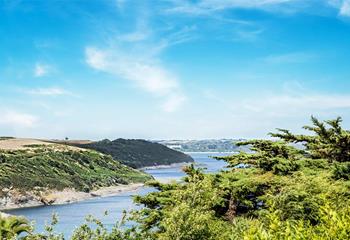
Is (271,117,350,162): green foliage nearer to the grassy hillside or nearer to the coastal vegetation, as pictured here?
the coastal vegetation

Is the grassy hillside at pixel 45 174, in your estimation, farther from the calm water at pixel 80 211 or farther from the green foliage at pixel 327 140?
the green foliage at pixel 327 140

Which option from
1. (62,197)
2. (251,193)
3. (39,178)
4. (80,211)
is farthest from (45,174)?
(251,193)

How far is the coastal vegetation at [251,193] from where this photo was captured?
25.1m

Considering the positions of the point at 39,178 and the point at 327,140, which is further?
the point at 39,178

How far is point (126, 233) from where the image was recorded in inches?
1008

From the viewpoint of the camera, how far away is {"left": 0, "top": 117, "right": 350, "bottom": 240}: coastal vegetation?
25.1 meters

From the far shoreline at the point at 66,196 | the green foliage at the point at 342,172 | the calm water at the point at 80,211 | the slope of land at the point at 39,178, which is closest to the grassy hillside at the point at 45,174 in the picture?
the slope of land at the point at 39,178

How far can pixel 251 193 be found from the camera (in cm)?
3328

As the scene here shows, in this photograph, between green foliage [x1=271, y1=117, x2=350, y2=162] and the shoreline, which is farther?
the shoreline

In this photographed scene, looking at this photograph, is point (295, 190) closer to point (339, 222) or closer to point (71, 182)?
point (339, 222)

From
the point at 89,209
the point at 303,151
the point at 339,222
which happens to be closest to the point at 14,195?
the point at 89,209

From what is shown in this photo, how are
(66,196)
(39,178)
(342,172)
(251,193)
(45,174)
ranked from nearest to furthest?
(342,172) → (251,193) → (66,196) → (39,178) → (45,174)

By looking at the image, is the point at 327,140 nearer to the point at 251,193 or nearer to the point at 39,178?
the point at 251,193

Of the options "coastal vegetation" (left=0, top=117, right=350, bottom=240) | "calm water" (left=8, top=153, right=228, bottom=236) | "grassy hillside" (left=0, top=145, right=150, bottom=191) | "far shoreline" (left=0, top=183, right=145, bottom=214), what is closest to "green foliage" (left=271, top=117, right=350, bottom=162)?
"coastal vegetation" (left=0, top=117, right=350, bottom=240)
